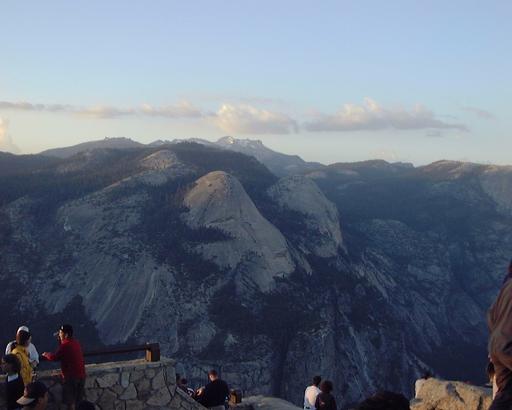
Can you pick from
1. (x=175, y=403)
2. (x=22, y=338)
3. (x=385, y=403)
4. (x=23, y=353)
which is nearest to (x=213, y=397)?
(x=175, y=403)

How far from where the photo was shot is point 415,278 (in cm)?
8162

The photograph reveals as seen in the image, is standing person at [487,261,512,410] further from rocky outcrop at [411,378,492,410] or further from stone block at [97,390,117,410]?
stone block at [97,390,117,410]

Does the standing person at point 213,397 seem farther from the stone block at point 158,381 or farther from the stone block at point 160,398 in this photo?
the stone block at point 158,381

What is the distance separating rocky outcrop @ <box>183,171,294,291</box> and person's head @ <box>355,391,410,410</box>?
46416 mm

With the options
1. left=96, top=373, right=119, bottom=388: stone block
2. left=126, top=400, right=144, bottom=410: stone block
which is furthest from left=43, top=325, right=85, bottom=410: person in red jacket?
left=126, top=400, right=144, bottom=410: stone block

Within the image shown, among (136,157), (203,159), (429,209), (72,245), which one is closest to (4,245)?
(72,245)

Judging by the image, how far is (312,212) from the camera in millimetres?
69125

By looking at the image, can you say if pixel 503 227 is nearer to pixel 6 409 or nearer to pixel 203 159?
pixel 203 159

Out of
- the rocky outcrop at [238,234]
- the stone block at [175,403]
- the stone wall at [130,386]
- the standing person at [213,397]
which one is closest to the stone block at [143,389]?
the stone wall at [130,386]

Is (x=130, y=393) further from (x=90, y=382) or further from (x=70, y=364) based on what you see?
(x=70, y=364)

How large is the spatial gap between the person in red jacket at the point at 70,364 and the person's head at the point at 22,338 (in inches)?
16.1

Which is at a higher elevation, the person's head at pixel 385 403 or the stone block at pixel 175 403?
the person's head at pixel 385 403

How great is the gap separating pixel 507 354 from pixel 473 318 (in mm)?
80686

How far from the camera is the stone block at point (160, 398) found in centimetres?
1119
